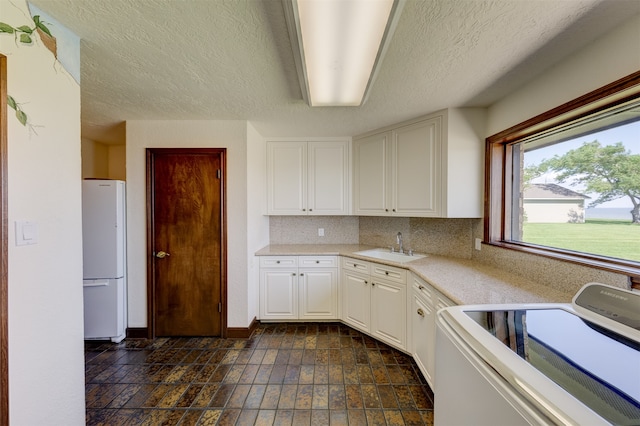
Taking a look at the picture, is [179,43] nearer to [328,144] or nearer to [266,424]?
[328,144]

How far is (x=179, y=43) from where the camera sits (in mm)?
1376

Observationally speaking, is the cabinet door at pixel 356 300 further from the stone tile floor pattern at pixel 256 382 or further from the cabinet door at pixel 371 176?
the cabinet door at pixel 371 176

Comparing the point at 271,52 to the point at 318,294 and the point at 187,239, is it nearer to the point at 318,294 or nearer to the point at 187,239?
the point at 187,239

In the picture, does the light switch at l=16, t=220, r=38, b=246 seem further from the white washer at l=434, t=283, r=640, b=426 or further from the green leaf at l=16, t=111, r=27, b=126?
the white washer at l=434, t=283, r=640, b=426

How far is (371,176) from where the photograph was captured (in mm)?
2900

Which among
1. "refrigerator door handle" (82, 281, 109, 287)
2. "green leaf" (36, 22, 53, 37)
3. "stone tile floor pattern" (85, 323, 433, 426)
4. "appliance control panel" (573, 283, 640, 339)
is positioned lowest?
"stone tile floor pattern" (85, 323, 433, 426)

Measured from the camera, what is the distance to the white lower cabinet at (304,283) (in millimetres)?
2834

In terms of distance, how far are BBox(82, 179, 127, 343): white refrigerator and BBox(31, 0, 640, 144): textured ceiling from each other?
2.70 feet

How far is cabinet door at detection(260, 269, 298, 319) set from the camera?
2.84 m

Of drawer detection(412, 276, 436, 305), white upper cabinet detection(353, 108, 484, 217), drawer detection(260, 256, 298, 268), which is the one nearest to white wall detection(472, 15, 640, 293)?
white upper cabinet detection(353, 108, 484, 217)

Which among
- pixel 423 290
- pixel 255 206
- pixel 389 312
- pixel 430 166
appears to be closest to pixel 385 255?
pixel 389 312

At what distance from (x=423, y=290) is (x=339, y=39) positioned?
1772 millimetres

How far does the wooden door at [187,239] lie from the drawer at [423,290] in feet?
6.16

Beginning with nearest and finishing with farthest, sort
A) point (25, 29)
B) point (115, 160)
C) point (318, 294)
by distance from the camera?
point (25, 29) < point (318, 294) < point (115, 160)
